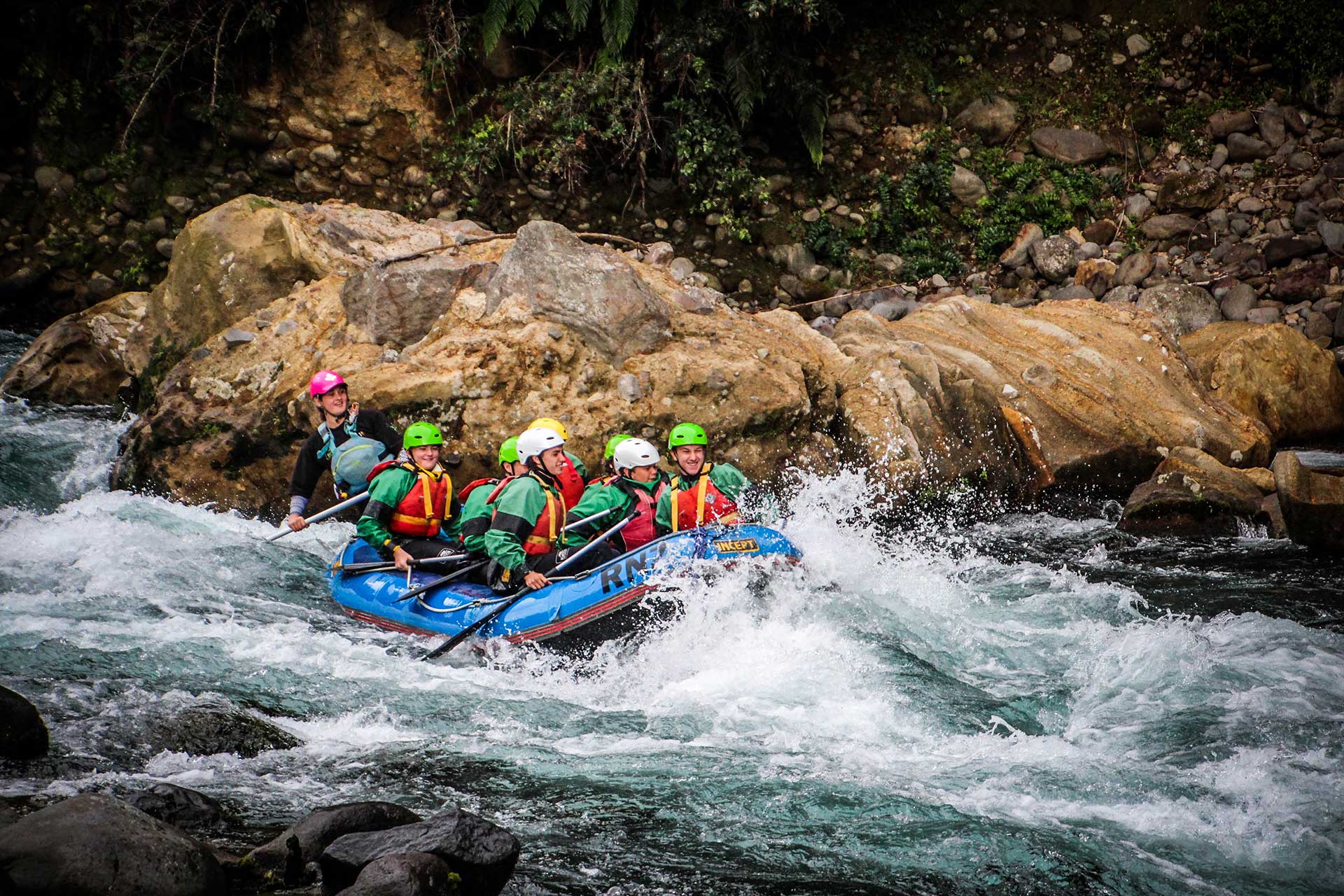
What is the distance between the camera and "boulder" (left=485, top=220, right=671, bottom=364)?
9.73 m

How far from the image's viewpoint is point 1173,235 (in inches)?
582

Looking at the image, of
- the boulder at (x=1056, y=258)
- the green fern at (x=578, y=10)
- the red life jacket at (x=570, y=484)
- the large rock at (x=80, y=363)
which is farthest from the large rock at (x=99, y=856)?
the boulder at (x=1056, y=258)

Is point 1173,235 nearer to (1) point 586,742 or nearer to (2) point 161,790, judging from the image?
(1) point 586,742

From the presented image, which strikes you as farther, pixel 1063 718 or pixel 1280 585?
pixel 1280 585

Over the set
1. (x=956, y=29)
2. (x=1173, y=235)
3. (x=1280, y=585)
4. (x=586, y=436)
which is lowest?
(x=1280, y=585)

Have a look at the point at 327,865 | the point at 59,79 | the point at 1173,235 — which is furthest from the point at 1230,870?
the point at 59,79

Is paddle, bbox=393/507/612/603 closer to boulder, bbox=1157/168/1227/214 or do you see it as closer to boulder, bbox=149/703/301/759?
boulder, bbox=149/703/301/759

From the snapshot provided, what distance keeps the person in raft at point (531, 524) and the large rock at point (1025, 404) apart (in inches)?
137

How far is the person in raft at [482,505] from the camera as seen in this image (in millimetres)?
7426

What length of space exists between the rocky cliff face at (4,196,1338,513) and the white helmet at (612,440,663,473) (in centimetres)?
181

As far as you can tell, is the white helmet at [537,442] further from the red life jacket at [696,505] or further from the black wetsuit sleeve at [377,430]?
the black wetsuit sleeve at [377,430]

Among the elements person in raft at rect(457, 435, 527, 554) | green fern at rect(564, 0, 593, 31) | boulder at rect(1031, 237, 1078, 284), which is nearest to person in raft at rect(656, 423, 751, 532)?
person in raft at rect(457, 435, 527, 554)

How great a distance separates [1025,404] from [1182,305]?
4688 millimetres

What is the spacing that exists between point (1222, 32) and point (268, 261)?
1415 cm
